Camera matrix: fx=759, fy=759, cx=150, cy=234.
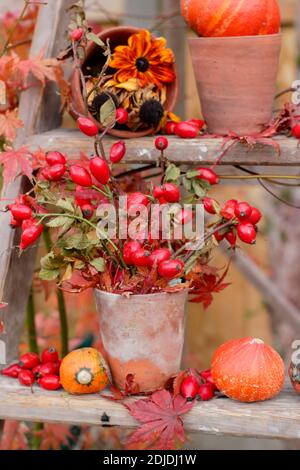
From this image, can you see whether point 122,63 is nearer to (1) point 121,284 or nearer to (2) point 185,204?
(2) point 185,204

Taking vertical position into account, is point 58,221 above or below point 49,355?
above

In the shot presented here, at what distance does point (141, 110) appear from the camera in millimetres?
1396

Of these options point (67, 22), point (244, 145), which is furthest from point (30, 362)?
point (67, 22)

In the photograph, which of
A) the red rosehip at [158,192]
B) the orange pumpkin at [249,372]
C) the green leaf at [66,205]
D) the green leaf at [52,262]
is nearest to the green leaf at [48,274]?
the green leaf at [52,262]

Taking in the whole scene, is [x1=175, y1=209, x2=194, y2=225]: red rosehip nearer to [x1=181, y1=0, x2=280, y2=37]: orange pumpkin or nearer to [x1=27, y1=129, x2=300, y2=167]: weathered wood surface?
[x1=27, y1=129, x2=300, y2=167]: weathered wood surface

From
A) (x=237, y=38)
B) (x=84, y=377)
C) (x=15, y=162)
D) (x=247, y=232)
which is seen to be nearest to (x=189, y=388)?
(x=84, y=377)

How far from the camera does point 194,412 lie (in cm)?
125

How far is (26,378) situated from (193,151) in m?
0.50

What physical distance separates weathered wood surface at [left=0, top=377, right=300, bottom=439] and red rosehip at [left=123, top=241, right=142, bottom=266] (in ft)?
0.82

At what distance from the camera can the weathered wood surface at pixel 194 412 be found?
1.22m

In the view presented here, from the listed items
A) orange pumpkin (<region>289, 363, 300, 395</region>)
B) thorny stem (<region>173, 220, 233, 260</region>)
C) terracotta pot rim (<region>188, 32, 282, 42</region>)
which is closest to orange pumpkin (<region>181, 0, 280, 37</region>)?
terracotta pot rim (<region>188, 32, 282, 42</region>)

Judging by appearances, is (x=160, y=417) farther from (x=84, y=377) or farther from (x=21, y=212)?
(x=21, y=212)

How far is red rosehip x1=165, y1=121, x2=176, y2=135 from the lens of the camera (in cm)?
144
